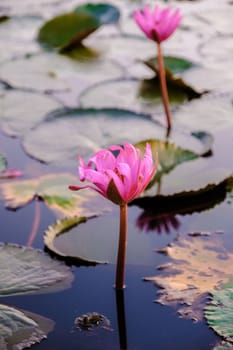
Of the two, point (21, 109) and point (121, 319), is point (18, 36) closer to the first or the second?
point (21, 109)

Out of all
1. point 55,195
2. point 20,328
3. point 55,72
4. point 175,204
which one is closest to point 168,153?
point 175,204

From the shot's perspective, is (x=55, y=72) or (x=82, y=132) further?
(x=55, y=72)

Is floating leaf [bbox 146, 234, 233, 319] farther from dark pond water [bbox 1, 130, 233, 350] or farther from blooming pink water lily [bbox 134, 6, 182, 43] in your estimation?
blooming pink water lily [bbox 134, 6, 182, 43]

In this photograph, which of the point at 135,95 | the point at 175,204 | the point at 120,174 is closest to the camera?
the point at 120,174

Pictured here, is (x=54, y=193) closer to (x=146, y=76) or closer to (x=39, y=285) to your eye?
(x=39, y=285)

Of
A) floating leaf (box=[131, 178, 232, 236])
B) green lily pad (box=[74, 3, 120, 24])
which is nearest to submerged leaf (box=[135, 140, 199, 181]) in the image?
Result: floating leaf (box=[131, 178, 232, 236])

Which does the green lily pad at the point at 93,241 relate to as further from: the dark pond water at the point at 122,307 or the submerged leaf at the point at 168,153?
the submerged leaf at the point at 168,153

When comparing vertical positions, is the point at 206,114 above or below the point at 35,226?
above

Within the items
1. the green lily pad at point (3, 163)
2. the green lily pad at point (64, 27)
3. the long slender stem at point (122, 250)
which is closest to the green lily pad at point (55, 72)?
the green lily pad at point (64, 27)
